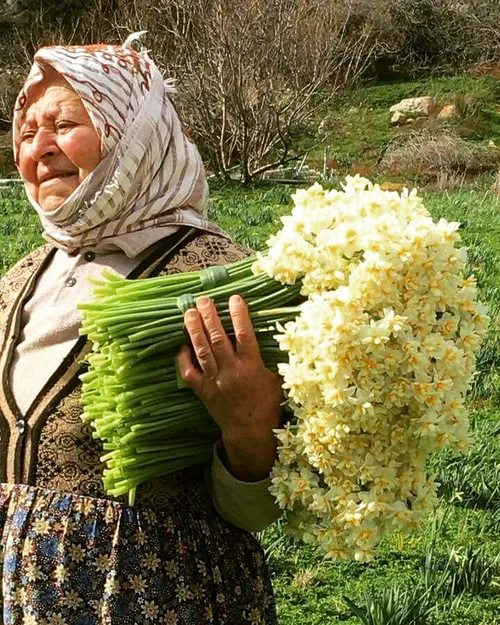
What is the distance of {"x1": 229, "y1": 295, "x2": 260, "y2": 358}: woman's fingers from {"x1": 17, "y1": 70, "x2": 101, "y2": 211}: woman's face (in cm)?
45

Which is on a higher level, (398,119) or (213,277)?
(213,277)

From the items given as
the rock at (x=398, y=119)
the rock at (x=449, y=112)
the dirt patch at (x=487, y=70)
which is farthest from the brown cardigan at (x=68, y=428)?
the dirt patch at (x=487, y=70)

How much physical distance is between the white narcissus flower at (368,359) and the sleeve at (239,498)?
0.37 feet

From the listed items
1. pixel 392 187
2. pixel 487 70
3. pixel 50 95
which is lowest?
pixel 487 70

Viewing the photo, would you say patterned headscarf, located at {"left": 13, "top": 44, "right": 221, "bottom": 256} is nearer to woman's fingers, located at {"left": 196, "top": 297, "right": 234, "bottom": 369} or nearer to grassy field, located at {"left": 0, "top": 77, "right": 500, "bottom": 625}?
woman's fingers, located at {"left": 196, "top": 297, "right": 234, "bottom": 369}

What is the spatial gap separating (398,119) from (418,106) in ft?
2.11

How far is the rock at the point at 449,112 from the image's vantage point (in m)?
20.7

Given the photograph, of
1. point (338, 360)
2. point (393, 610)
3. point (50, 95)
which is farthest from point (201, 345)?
point (393, 610)

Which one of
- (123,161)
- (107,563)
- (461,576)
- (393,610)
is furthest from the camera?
(461,576)

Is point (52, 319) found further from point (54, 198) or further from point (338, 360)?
point (338, 360)

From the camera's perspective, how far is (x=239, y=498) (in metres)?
1.56

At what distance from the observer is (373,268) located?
1.31 m

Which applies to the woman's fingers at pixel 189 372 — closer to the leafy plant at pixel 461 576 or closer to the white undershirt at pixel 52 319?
the white undershirt at pixel 52 319

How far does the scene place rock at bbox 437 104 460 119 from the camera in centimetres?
2067
